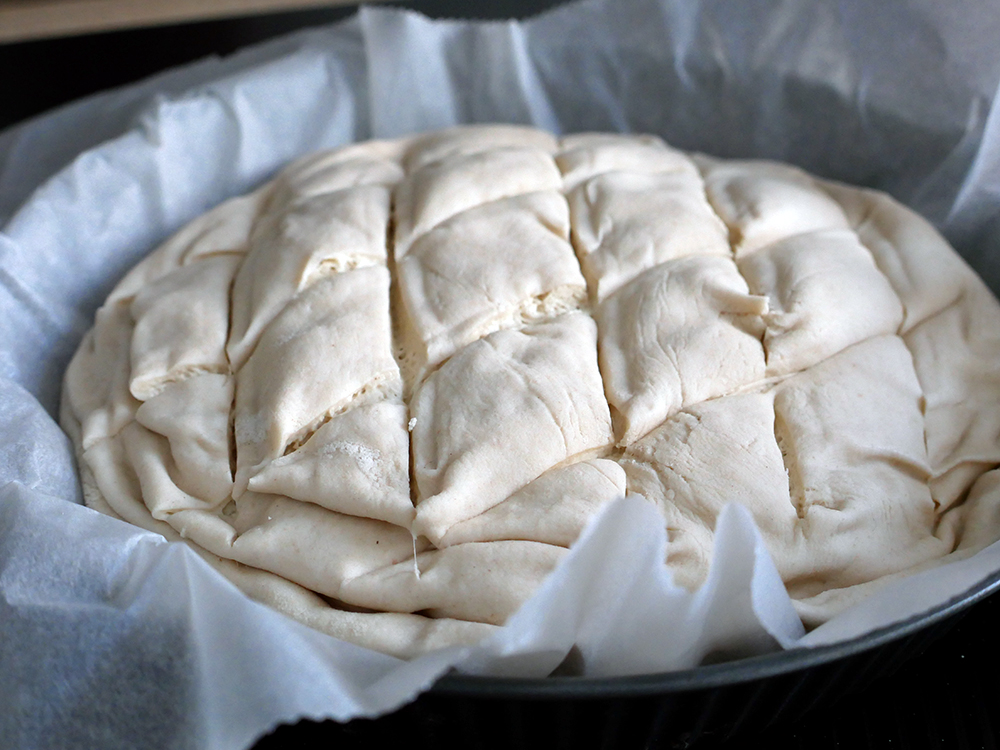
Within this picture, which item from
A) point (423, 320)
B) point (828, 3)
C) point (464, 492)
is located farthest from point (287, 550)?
point (828, 3)

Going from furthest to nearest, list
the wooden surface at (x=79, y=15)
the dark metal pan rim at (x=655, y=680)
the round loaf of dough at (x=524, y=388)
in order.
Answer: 1. the wooden surface at (x=79, y=15)
2. the round loaf of dough at (x=524, y=388)
3. the dark metal pan rim at (x=655, y=680)

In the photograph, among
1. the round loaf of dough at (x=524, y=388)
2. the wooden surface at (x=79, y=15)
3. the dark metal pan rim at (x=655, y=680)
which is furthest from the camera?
the wooden surface at (x=79, y=15)

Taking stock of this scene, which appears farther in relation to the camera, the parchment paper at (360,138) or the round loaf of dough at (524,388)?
the round loaf of dough at (524,388)

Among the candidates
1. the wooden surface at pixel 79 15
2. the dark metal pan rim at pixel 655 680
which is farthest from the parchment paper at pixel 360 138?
the wooden surface at pixel 79 15

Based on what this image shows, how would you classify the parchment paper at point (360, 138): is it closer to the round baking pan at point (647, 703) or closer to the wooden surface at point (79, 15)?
the round baking pan at point (647, 703)

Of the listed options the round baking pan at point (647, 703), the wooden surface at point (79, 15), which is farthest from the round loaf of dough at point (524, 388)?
the wooden surface at point (79, 15)

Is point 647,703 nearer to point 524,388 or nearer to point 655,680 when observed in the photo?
point 655,680

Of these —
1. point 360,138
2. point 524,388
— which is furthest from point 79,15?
point 524,388

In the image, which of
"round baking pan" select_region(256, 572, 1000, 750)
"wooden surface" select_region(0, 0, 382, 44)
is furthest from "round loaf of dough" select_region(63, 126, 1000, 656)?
"wooden surface" select_region(0, 0, 382, 44)
